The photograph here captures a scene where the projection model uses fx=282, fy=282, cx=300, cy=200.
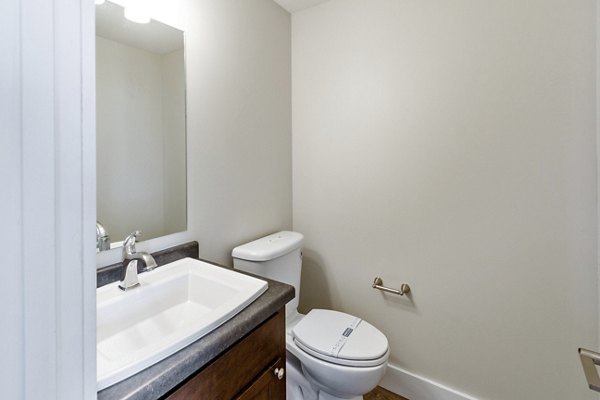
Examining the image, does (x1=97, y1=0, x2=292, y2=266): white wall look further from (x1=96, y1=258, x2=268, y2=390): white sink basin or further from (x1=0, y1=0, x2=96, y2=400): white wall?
(x1=0, y1=0, x2=96, y2=400): white wall

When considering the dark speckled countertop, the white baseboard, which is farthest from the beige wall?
the white baseboard

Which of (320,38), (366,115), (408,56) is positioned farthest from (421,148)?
(320,38)

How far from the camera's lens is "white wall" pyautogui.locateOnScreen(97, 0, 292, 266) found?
1.24 metres

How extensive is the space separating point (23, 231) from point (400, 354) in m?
1.76

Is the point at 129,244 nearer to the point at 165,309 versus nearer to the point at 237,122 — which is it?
the point at 165,309

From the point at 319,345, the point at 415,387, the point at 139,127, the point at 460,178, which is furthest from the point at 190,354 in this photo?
the point at 415,387

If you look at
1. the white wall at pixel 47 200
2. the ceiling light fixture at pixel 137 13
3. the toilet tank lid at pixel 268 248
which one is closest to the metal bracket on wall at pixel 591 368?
the white wall at pixel 47 200

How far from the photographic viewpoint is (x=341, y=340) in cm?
127

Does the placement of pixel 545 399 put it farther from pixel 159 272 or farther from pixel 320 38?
pixel 320 38

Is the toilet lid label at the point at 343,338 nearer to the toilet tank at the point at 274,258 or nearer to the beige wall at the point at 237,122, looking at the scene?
the toilet tank at the point at 274,258

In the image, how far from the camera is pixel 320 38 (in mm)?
1715

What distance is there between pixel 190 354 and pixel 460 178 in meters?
1.32

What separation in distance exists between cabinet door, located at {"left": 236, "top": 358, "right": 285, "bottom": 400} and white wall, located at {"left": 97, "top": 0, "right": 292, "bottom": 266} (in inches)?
24.5

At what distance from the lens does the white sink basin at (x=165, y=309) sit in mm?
632
